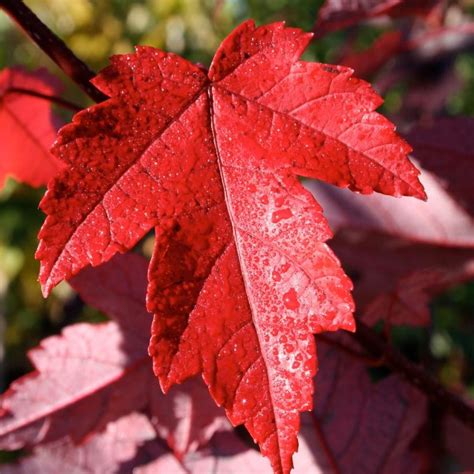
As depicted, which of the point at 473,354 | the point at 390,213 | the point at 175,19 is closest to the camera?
the point at 390,213

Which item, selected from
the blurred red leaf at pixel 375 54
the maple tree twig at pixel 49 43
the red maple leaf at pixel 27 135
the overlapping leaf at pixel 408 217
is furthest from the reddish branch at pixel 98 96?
the blurred red leaf at pixel 375 54

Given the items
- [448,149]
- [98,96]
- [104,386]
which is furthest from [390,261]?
[98,96]

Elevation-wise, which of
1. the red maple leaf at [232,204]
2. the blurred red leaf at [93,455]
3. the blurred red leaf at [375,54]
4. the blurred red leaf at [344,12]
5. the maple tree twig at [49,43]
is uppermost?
the maple tree twig at [49,43]

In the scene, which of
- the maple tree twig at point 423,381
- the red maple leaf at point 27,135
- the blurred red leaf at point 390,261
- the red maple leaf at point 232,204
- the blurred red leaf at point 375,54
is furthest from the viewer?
the blurred red leaf at point 375,54

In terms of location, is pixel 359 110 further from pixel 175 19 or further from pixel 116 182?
pixel 175 19

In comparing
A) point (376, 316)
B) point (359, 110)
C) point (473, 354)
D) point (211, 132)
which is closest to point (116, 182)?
point (211, 132)

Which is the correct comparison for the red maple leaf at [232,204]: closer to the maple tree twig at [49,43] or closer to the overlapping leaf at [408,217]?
the maple tree twig at [49,43]

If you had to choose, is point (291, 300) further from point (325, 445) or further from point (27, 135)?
point (27, 135)
